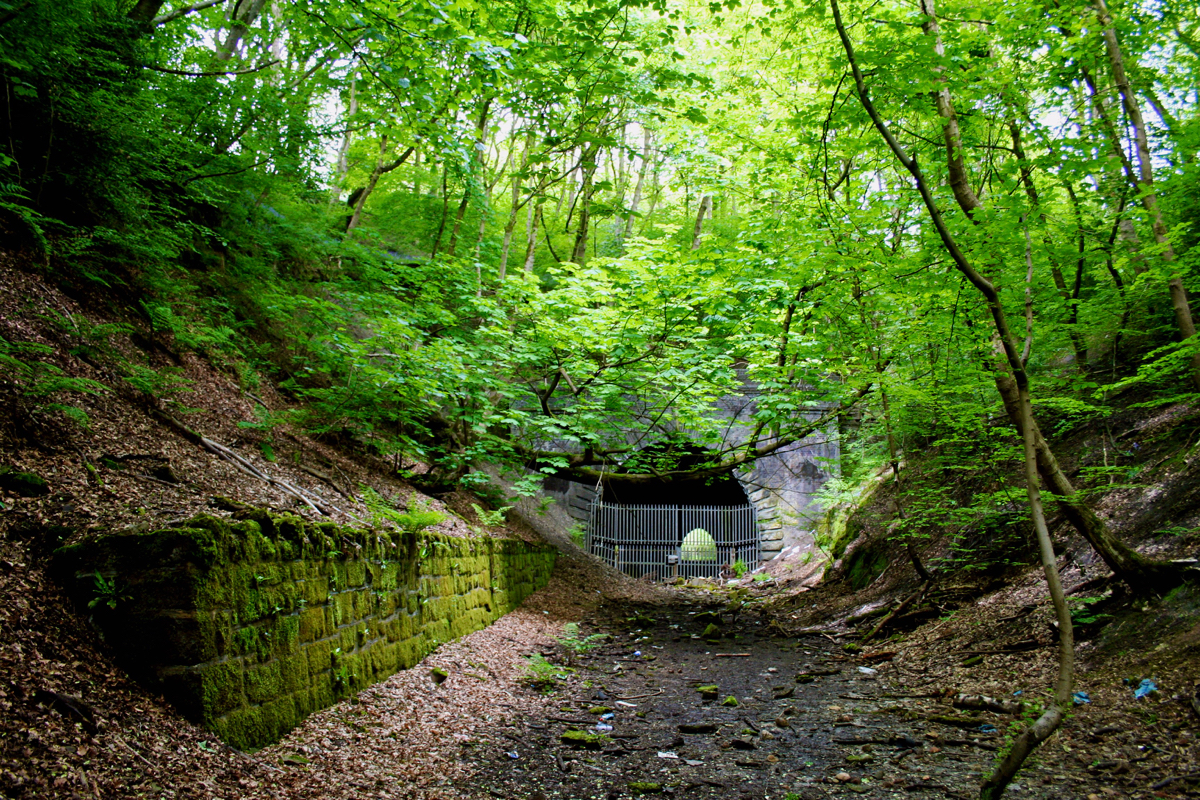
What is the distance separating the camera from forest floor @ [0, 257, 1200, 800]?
208 centimetres

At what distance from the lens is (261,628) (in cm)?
274

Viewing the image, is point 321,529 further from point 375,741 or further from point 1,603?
point 1,603

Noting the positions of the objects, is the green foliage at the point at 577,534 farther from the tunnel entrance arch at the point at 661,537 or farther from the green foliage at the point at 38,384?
the green foliage at the point at 38,384

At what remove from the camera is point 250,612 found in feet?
8.76

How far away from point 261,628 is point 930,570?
7193 mm

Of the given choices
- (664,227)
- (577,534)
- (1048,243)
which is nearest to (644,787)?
(1048,243)

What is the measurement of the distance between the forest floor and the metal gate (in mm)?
11528

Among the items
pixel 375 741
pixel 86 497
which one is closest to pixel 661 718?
pixel 375 741

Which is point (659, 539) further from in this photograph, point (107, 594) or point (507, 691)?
point (107, 594)

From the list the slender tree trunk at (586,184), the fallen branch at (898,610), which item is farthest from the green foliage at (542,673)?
the slender tree trunk at (586,184)

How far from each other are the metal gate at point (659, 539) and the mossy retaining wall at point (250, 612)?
46.4ft

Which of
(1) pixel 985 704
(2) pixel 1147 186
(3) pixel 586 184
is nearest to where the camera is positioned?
(1) pixel 985 704

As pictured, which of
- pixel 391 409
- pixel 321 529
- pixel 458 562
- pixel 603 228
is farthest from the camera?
pixel 603 228

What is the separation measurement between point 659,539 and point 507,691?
14.1 m
